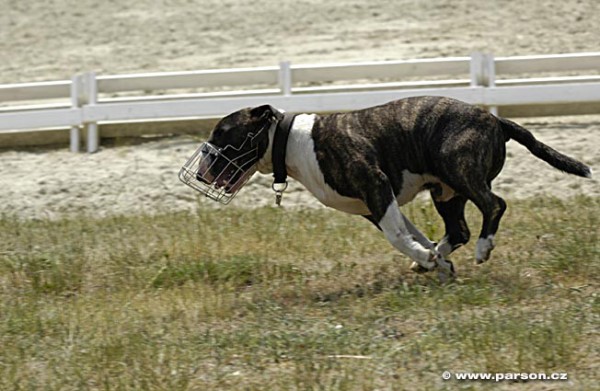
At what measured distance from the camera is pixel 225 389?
646cm

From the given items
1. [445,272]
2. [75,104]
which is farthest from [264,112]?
[75,104]

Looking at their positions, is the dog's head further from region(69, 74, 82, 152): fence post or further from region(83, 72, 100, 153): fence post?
region(69, 74, 82, 152): fence post

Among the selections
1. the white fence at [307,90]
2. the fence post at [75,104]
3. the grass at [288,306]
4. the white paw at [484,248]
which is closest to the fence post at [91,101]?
the white fence at [307,90]

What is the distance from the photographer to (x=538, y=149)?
866 cm

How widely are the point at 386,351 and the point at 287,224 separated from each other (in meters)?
4.25

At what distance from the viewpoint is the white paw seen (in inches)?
330

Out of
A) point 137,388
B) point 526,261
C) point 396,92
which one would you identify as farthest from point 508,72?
point 137,388

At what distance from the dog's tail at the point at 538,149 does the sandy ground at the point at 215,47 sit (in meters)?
4.11

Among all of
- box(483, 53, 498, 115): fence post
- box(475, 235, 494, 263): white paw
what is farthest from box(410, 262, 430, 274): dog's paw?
box(483, 53, 498, 115): fence post

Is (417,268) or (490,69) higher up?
(490,69)

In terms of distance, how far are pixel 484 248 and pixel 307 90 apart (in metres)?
7.75

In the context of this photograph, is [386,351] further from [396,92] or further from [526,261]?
[396,92]

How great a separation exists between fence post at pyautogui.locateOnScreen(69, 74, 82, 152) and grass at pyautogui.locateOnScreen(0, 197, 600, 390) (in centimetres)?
379

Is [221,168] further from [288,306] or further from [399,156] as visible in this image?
[399,156]
